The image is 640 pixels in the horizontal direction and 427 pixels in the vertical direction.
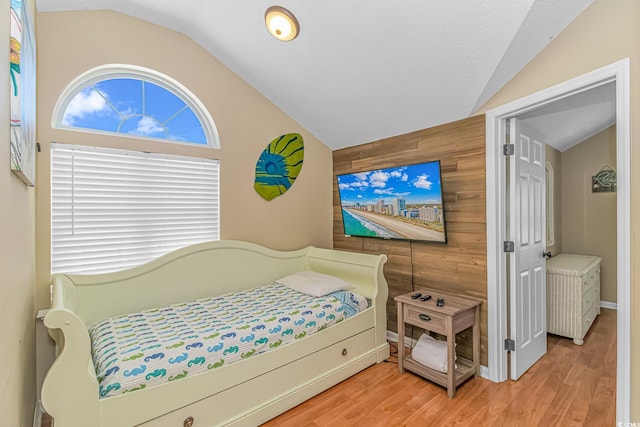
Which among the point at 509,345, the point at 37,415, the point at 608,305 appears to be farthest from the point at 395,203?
the point at 608,305

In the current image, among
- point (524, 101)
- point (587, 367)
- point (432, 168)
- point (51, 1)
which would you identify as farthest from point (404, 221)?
point (51, 1)

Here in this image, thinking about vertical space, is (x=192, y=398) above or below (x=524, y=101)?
below

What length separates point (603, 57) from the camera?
60.7 inches

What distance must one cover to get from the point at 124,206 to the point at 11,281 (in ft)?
3.94

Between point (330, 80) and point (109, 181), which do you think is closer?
point (109, 181)

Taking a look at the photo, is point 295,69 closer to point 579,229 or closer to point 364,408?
point 364,408

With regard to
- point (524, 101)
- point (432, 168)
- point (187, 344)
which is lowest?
point (187, 344)

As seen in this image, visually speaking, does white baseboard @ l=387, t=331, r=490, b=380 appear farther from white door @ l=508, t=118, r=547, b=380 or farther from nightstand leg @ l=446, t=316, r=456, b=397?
nightstand leg @ l=446, t=316, r=456, b=397

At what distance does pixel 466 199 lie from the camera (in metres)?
2.24

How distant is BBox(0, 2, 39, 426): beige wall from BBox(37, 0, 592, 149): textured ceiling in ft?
4.83

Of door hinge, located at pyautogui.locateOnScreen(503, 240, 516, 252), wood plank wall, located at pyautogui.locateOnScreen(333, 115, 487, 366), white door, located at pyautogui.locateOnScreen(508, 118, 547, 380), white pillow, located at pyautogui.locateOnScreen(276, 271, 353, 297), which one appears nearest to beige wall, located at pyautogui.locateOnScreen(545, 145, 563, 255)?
white door, located at pyautogui.locateOnScreen(508, 118, 547, 380)

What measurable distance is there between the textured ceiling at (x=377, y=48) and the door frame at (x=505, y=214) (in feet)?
0.86

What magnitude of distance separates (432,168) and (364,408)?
1.78 m

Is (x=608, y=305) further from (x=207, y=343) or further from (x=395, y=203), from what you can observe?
(x=207, y=343)
